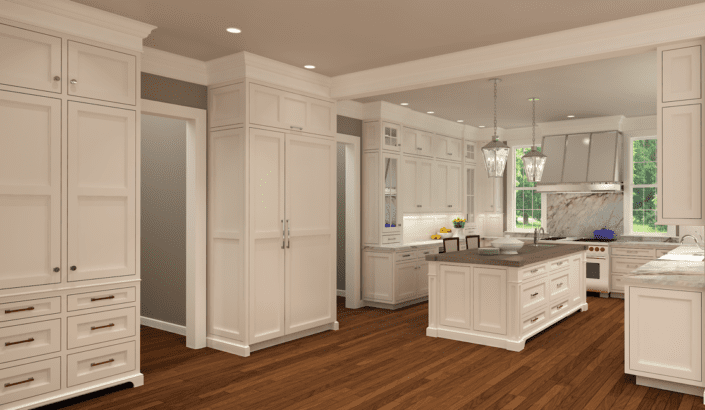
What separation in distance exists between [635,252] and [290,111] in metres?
5.65

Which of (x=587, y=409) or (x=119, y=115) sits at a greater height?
(x=119, y=115)

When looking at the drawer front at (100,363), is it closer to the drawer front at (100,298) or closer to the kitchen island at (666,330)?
the drawer front at (100,298)

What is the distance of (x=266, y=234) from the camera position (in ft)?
16.3

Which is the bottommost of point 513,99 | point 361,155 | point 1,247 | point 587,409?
point 587,409

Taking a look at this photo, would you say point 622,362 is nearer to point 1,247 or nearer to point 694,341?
point 694,341

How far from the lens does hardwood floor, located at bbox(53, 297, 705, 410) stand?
3.64m

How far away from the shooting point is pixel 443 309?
5383 mm

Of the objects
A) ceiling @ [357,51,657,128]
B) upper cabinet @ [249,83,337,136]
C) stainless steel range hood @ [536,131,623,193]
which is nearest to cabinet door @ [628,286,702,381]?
ceiling @ [357,51,657,128]

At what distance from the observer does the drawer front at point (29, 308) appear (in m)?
3.32

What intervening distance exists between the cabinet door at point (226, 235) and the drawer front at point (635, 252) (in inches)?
230

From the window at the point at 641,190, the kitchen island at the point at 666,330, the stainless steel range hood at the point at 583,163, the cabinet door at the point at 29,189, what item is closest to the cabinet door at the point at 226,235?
the cabinet door at the point at 29,189

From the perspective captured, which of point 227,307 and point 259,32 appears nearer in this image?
point 259,32

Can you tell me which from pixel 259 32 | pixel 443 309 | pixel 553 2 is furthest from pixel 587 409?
pixel 259 32

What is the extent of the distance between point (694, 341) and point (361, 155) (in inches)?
175
